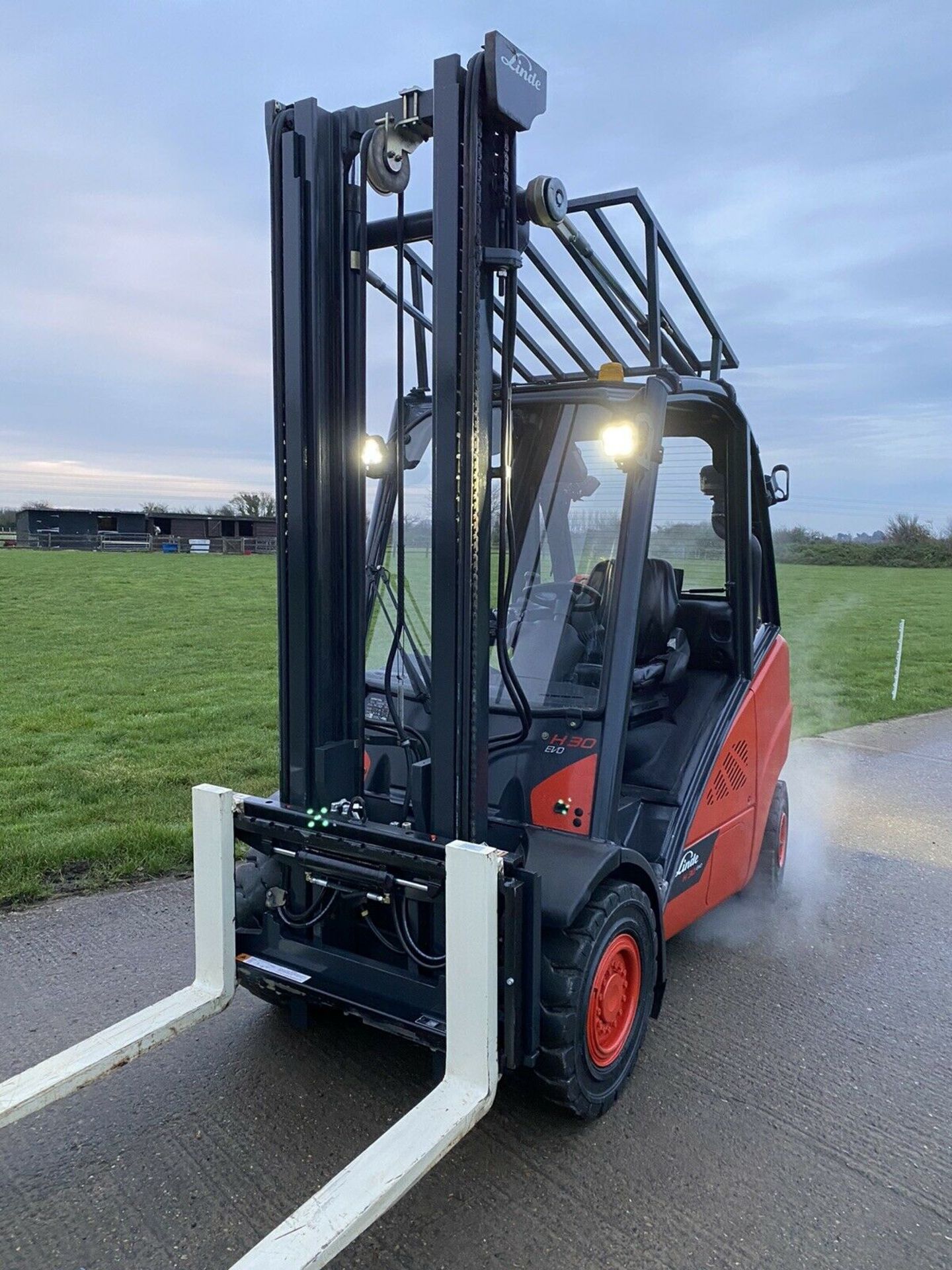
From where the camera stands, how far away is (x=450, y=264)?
9.32 ft

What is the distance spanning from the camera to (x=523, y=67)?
2.87 metres

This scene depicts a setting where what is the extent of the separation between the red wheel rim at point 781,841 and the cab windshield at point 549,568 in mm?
2415

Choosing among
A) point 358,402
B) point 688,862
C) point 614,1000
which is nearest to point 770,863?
point 688,862

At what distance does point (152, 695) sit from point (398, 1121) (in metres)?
9.17

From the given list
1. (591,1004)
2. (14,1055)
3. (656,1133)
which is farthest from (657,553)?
(14,1055)

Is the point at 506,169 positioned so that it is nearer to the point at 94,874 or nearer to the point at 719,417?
the point at 719,417

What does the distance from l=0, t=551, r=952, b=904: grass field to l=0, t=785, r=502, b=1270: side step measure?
216 centimetres

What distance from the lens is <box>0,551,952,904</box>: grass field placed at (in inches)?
223

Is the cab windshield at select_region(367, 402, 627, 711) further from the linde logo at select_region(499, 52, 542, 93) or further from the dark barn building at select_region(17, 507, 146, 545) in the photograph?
the dark barn building at select_region(17, 507, 146, 545)

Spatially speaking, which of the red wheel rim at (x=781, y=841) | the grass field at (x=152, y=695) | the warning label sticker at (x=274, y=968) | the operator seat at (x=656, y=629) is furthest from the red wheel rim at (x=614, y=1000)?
the grass field at (x=152, y=695)

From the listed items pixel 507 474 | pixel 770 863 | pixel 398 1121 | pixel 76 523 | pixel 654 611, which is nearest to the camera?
pixel 398 1121

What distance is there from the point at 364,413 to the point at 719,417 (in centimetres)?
180

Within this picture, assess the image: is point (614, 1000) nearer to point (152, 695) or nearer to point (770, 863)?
point (770, 863)

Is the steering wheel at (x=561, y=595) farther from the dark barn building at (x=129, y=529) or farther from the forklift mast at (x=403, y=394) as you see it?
the dark barn building at (x=129, y=529)
